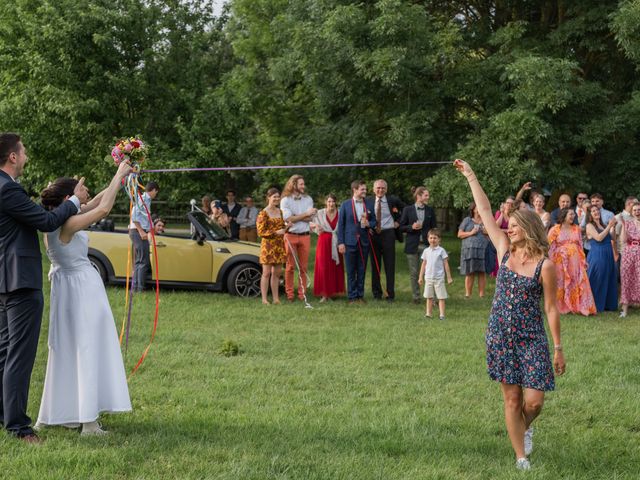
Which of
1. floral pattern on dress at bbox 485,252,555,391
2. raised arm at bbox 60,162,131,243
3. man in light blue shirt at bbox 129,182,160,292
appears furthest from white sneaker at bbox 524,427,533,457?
man in light blue shirt at bbox 129,182,160,292

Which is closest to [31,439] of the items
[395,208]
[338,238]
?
[338,238]

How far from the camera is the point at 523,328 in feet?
17.0

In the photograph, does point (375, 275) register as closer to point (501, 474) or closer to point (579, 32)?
point (579, 32)

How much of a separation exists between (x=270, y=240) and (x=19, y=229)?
753 cm

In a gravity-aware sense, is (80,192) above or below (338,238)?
above

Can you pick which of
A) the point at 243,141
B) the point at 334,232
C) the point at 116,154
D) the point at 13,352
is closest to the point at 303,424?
the point at 13,352

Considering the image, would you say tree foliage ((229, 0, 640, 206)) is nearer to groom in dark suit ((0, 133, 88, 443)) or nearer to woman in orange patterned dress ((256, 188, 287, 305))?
woman in orange patterned dress ((256, 188, 287, 305))

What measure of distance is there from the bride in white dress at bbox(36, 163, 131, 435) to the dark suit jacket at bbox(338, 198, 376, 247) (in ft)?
25.8

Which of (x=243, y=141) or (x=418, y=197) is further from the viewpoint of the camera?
(x=243, y=141)

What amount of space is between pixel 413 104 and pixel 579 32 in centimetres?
374

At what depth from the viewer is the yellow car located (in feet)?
45.3

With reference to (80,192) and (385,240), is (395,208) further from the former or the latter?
(80,192)

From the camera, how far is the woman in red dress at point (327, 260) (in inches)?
547

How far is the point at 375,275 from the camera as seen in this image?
46.0 feet
